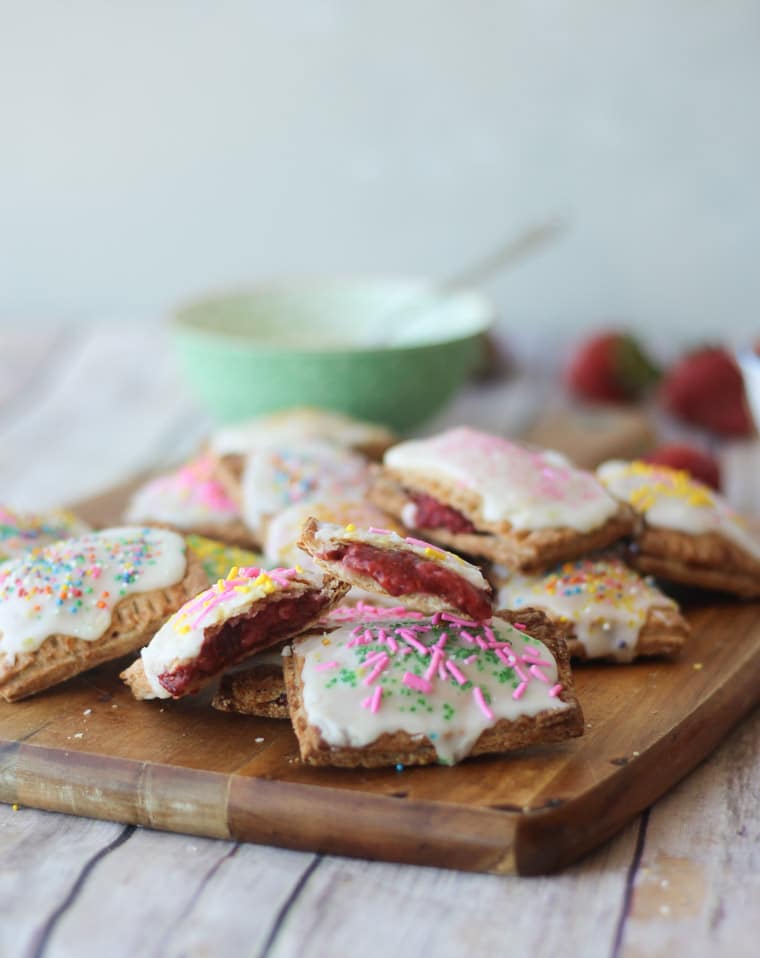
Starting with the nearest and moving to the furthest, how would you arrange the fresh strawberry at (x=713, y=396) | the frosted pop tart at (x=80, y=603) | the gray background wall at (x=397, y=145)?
the frosted pop tart at (x=80, y=603) < the fresh strawberry at (x=713, y=396) < the gray background wall at (x=397, y=145)

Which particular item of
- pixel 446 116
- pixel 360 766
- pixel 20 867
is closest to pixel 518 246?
pixel 446 116

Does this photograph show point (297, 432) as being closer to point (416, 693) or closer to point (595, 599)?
point (595, 599)

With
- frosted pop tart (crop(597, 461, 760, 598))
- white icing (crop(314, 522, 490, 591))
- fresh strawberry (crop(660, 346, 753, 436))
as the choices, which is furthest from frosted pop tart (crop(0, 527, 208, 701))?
fresh strawberry (crop(660, 346, 753, 436))

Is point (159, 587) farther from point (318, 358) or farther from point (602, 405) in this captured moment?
point (602, 405)

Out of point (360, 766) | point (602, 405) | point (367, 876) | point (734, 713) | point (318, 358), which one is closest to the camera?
point (367, 876)

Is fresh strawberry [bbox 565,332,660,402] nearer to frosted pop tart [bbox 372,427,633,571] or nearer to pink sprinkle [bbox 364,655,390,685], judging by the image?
frosted pop tart [bbox 372,427,633,571]

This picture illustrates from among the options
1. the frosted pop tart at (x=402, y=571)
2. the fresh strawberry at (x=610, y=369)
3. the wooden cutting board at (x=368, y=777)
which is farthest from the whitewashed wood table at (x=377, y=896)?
the fresh strawberry at (x=610, y=369)

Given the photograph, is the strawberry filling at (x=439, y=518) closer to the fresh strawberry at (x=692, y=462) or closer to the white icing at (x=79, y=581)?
the white icing at (x=79, y=581)
